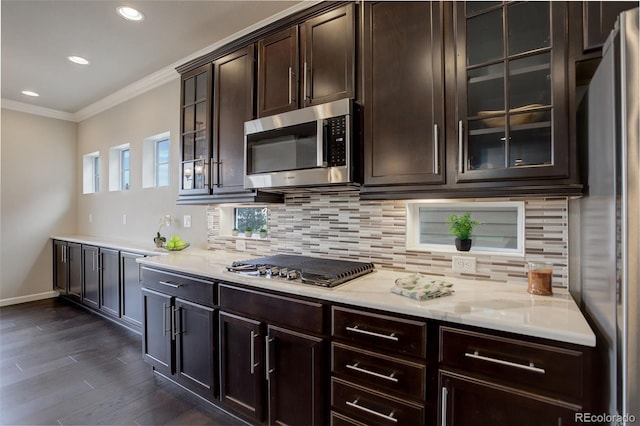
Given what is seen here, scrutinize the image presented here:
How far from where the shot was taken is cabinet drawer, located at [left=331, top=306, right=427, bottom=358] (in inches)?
49.7

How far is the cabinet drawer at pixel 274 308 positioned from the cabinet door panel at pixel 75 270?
3379 mm

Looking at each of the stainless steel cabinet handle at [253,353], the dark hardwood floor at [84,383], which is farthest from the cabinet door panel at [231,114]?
the dark hardwood floor at [84,383]

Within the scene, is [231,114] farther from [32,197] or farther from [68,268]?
[32,197]

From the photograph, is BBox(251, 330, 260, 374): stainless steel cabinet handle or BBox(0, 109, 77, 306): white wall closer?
BBox(251, 330, 260, 374): stainless steel cabinet handle

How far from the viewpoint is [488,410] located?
1132mm

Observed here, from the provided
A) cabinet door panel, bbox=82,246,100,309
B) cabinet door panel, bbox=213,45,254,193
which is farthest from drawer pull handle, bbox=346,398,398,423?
cabinet door panel, bbox=82,246,100,309

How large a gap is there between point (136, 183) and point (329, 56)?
10.6 ft

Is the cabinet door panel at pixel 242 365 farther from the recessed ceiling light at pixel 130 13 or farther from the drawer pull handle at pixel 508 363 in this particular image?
the recessed ceiling light at pixel 130 13

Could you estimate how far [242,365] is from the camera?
182cm

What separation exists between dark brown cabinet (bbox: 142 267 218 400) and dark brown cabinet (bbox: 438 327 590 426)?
1.39 m

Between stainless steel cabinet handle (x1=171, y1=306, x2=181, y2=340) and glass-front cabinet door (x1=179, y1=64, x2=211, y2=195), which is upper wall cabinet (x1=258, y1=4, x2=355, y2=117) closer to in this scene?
glass-front cabinet door (x1=179, y1=64, x2=211, y2=195)

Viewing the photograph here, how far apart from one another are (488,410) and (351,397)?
1.86ft

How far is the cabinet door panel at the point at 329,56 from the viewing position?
181 cm

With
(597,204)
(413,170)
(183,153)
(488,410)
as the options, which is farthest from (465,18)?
(183,153)
